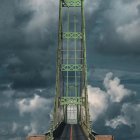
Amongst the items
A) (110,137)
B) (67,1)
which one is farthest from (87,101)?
(110,137)

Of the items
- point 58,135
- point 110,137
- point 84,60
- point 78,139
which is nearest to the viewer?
point 110,137

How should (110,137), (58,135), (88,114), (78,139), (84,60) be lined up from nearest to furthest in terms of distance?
(110,137) → (78,139) → (58,135) → (88,114) → (84,60)

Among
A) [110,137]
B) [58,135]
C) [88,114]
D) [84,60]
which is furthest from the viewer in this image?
[84,60]

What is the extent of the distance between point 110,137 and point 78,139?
14.9 metres

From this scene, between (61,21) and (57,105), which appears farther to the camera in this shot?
(61,21)

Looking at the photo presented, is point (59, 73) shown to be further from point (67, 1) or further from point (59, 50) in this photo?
point (67, 1)

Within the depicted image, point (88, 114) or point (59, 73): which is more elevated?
point (59, 73)

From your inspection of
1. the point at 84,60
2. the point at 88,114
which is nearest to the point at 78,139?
the point at 88,114

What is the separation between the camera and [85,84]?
17050cm

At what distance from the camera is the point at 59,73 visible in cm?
17025

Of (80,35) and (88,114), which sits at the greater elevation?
(80,35)

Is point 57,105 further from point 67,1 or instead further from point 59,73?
point 67,1

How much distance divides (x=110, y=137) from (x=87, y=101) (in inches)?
2739

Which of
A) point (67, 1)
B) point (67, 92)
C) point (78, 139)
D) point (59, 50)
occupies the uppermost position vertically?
point (67, 1)
